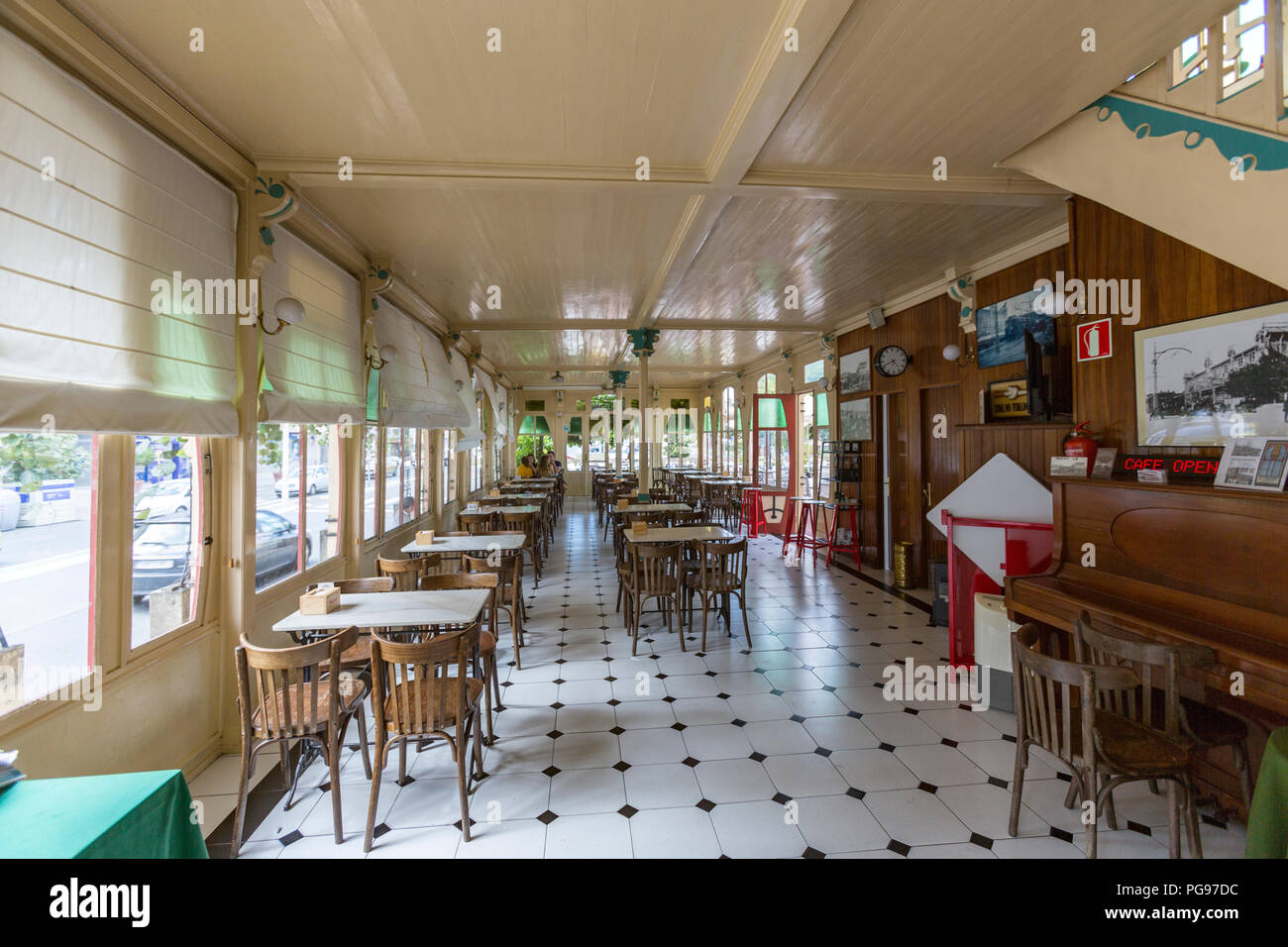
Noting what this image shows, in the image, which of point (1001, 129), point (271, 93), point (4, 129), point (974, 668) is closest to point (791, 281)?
point (1001, 129)

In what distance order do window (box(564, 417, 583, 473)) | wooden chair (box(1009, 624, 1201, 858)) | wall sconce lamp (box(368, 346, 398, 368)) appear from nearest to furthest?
wooden chair (box(1009, 624, 1201, 858)) → wall sconce lamp (box(368, 346, 398, 368)) → window (box(564, 417, 583, 473))

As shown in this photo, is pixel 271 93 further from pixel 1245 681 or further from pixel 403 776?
pixel 1245 681

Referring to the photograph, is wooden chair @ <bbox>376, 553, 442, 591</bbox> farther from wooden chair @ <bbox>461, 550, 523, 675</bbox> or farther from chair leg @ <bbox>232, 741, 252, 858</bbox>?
chair leg @ <bbox>232, 741, 252, 858</bbox>

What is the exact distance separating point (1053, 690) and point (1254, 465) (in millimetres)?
1126

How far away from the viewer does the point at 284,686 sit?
74.3 inches

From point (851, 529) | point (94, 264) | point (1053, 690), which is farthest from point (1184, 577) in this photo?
point (851, 529)

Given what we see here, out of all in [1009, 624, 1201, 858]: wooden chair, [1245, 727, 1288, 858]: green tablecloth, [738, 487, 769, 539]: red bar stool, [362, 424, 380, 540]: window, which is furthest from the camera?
[738, 487, 769, 539]: red bar stool

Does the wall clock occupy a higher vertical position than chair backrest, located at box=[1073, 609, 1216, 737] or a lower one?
higher

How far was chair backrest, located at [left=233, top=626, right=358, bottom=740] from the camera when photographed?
73.4 inches

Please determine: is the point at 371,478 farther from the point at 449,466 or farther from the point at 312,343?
the point at 449,466

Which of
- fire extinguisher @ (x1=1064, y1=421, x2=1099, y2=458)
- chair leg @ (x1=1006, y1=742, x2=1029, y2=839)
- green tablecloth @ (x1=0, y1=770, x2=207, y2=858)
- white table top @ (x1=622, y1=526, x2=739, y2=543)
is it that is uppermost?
fire extinguisher @ (x1=1064, y1=421, x2=1099, y2=458)

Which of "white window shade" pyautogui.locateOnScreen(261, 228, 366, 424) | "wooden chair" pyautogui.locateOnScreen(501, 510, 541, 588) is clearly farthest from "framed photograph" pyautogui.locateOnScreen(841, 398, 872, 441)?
"white window shade" pyautogui.locateOnScreen(261, 228, 366, 424)

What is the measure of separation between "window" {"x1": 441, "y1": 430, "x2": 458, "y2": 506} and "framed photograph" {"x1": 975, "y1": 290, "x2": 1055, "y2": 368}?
585 centimetres

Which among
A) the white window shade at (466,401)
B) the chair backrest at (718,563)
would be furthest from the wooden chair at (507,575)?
the white window shade at (466,401)
